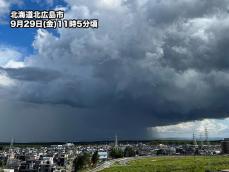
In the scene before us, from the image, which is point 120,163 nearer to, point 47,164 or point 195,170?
point 47,164

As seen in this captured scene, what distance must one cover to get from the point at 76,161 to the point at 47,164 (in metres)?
14.0

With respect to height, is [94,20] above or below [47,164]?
above

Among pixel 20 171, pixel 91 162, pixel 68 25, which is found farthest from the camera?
pixel 91 162

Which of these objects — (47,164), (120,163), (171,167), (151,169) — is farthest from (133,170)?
(47,164)

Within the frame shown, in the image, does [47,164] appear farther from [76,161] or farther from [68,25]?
[68,25]

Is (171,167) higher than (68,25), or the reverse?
(68,25)

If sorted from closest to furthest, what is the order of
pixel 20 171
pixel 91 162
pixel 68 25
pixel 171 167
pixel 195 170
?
pixel 68 25, pixel 195 170, pixel 171 167, pixel 20 171, pixel 91 162

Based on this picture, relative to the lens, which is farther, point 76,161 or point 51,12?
point 76,161

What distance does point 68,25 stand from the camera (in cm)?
5897

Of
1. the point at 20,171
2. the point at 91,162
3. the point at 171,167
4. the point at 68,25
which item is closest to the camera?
the point at 68,25

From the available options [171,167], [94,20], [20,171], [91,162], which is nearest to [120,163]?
[91,162]

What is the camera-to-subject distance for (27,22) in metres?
59.3

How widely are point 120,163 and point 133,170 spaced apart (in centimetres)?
3336

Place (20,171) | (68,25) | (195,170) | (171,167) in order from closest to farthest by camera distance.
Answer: (68,25) < (195,170) < (171,167) < (20,171)
